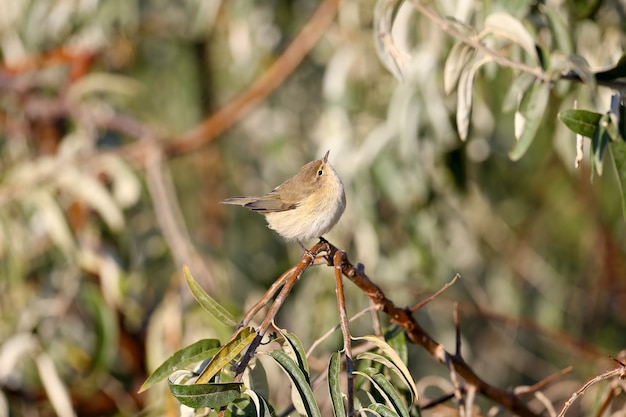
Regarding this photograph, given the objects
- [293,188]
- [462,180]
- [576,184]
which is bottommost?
[576,184]

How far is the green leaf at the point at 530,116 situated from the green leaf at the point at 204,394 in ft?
3.03

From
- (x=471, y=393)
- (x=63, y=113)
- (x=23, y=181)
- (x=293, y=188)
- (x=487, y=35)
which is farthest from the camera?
(x=63, y=113)

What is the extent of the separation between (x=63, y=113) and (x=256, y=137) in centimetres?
137

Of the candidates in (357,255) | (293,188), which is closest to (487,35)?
(293,188)

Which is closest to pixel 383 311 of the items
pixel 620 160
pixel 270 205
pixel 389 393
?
pixel 389 393

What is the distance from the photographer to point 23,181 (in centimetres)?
367

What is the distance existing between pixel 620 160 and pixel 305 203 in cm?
93

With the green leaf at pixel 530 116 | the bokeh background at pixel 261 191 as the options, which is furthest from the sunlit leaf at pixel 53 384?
the green leaf at pixel 530 116

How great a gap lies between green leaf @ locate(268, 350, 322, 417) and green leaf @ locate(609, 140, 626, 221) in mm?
814

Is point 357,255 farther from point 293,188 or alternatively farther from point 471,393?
point 471,393

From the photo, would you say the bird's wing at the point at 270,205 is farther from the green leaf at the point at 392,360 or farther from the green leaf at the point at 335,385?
the green leaf at the point at 335,385

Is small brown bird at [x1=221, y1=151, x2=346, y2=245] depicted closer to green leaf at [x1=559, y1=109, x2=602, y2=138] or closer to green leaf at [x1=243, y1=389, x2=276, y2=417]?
green leaf at [x1=559, y1=109, x2=602, y2=138]

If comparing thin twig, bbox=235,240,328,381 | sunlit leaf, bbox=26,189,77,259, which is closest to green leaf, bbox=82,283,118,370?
sunlit leaf, bbox=26,189,77,259

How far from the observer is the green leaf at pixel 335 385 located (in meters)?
1.39
